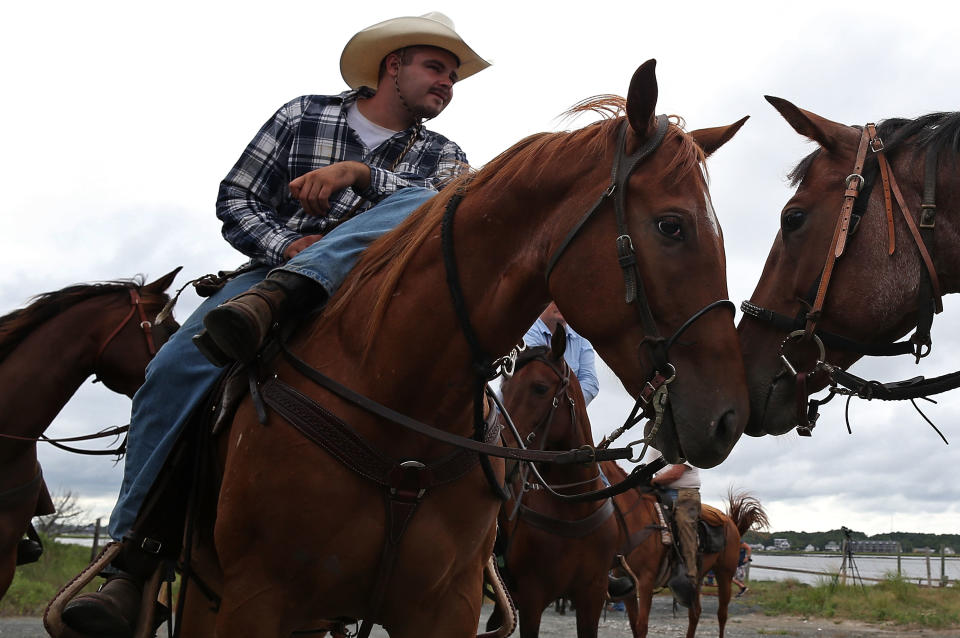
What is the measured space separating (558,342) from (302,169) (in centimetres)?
312

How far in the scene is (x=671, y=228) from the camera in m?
2.50

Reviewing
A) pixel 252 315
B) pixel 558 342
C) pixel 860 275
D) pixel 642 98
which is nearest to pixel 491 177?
pixel 642 98

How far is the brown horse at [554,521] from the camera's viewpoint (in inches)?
260

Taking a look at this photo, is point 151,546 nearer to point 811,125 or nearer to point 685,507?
point 811,125

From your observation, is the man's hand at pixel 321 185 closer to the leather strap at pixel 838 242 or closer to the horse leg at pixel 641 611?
the leather strap at pixel 838 242

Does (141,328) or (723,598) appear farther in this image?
(723,598)

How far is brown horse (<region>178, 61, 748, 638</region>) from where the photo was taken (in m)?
2.47

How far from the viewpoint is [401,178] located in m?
3.92

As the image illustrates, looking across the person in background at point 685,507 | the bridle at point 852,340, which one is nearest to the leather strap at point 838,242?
the bridle at point 852,340

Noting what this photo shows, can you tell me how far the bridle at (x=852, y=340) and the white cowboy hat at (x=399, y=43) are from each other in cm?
197

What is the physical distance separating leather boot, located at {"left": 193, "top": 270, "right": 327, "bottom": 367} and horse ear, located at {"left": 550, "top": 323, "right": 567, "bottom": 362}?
3539mm

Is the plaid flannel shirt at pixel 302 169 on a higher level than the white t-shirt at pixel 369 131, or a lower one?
lower

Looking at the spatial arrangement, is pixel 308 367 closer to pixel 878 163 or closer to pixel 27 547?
pixel 878 163

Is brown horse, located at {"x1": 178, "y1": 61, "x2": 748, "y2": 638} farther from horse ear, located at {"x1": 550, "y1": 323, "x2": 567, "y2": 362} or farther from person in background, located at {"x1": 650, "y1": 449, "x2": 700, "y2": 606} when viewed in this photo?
A: person in background, located at {"x1": 650, "y1": 449, "x2": 700, "y2": 606}
